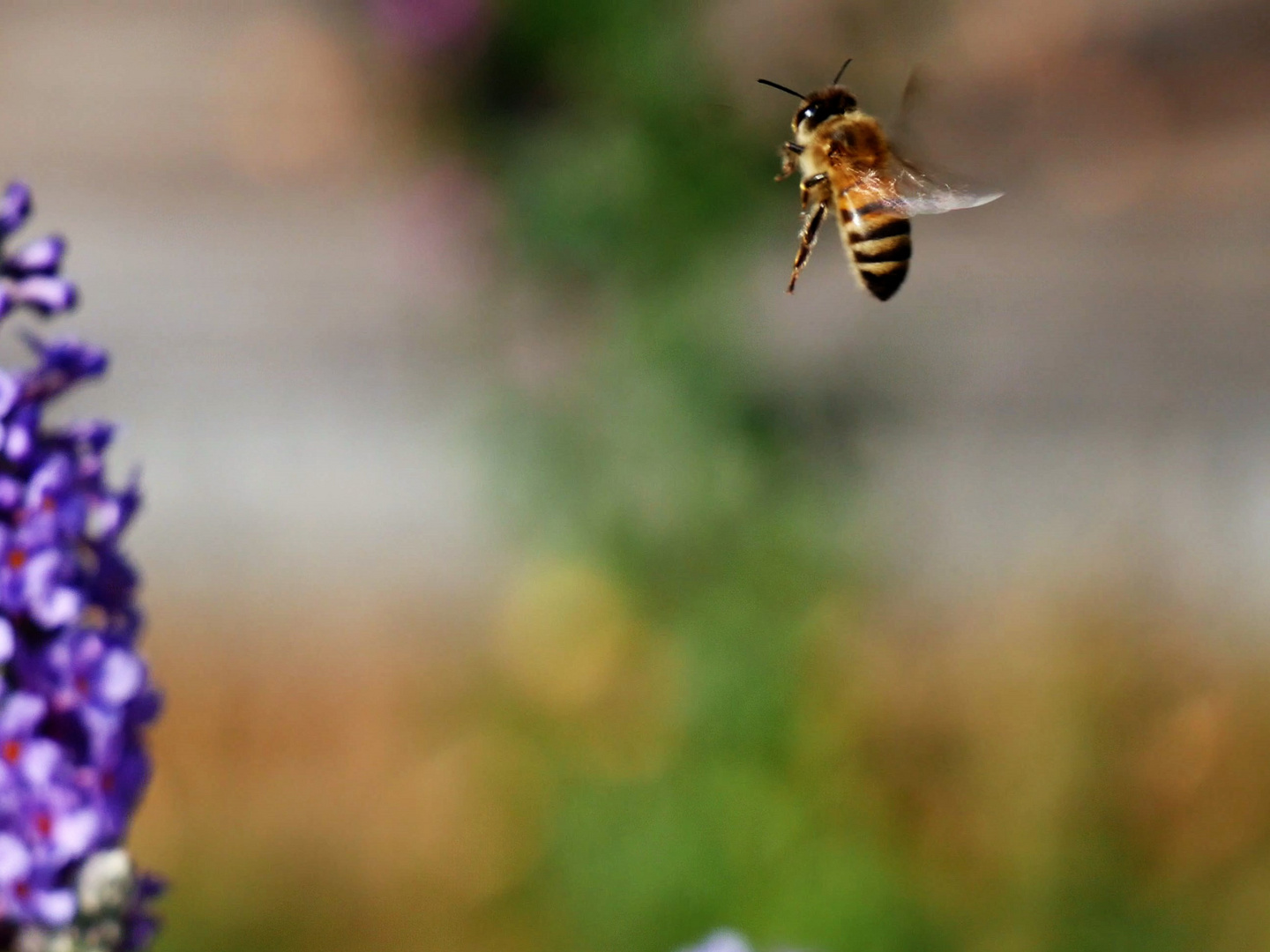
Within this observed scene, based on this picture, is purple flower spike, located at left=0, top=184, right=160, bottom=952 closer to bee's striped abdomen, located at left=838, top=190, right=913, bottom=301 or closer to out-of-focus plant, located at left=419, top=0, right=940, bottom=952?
bee's striped abdomen, located at left=838, top=190, right=913, bottom=301

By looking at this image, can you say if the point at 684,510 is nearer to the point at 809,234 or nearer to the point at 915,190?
the point at 809,234

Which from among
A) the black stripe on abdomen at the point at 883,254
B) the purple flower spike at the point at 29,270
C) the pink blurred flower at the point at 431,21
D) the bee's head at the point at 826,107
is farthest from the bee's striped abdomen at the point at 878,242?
the pink blurred flower at the point at 431,21

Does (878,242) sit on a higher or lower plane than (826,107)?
lower

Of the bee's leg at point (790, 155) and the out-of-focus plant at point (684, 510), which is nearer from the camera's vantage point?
the bee's leg at point (790, 155)

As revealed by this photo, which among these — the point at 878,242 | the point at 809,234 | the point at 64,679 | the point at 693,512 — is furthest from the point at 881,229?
the point at 693,512

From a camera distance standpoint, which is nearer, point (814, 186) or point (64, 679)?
point (64, 679)

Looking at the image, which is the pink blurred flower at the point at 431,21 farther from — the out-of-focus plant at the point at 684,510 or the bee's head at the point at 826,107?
the bee's head at the point at 826,107

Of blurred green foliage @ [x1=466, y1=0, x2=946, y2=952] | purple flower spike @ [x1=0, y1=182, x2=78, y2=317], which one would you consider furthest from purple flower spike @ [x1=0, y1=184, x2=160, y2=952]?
blurred green foliage @ [x1=466, y1=0, x2=946, y2=952]
